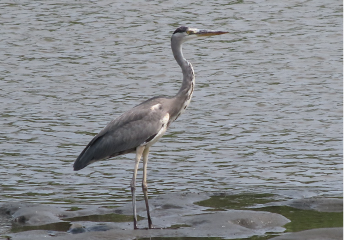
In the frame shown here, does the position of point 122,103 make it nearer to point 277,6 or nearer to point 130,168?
point 130,168

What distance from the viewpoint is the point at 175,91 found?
51.8ft

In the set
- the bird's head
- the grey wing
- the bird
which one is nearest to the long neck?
the bird

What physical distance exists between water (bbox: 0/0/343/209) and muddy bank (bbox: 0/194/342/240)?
706mm

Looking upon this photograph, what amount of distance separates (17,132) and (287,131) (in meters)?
4.54

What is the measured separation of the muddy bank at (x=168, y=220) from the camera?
800 centimetres

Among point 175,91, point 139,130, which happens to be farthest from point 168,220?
point 175,91

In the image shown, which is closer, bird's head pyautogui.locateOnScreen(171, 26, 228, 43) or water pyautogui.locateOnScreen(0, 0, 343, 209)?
bird's head pyautogui.locateOnScreen(171, 26, 228, 43)

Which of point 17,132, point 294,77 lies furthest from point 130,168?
point 294,77

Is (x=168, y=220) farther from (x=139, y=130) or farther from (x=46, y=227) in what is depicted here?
(x=46, y=227)

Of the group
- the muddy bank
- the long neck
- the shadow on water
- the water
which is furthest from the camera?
the water

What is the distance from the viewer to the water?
1098 cm

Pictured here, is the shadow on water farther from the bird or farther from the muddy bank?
the bird

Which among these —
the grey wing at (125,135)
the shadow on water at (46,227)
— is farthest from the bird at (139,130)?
the shadow on water at (46,227)

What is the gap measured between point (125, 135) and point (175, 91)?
697cm
